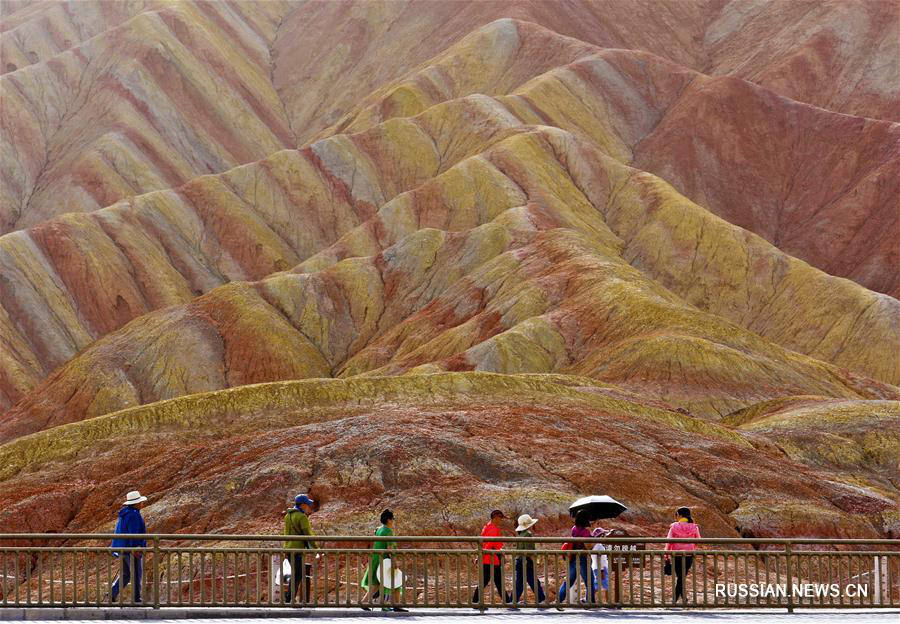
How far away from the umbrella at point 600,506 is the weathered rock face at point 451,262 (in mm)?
12578

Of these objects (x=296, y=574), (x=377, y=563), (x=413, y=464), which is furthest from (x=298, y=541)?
(x=413, y=464)

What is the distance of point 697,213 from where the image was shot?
391ft

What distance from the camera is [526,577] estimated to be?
79.5 ft

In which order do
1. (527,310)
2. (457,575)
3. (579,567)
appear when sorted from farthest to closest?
1. (527,310)
2. (579,567)
3. (457,575)

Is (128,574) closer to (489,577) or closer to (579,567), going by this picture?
(489,577)

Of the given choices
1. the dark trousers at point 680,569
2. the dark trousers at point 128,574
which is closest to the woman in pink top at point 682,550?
the dark trousers at point 680,569

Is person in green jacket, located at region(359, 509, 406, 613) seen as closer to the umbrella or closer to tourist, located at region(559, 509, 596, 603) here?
A: tourist, located at region(559, 509, 596, 603)

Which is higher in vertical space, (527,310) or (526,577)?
(527,310)

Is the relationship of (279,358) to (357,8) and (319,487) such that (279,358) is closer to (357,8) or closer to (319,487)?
(319,487)

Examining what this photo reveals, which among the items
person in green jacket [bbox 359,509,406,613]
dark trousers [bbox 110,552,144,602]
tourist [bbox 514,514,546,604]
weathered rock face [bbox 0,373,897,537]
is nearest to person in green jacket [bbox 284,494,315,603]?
person in green jacket [bbox 359,509,406,613]

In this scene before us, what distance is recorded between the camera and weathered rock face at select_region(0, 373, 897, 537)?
4428cm

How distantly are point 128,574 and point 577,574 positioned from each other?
7.56 meters

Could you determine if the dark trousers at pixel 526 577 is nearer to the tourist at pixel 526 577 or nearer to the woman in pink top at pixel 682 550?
the tourist at pixel 526 577

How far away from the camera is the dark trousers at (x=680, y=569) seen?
950 inches
